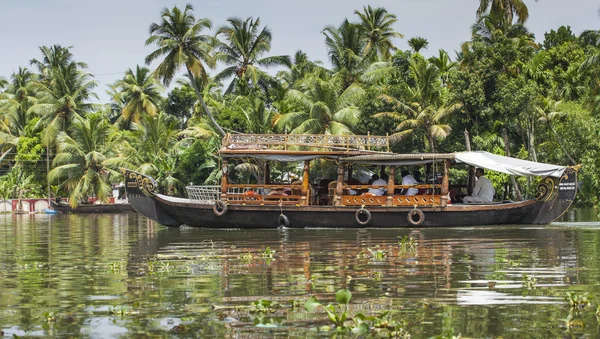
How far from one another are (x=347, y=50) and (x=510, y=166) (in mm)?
18214

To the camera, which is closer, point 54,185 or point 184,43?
point 184,43

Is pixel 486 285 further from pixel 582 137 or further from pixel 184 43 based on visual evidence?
pixel 184 43

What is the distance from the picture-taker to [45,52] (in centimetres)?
4756

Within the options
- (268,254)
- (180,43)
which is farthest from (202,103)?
(268,254)

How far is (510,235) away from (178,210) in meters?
8.23

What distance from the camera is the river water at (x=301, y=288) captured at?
256 inches

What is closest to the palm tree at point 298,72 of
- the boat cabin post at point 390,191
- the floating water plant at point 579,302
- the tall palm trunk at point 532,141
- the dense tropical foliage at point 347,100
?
the dense tropical foliage at point 347,100

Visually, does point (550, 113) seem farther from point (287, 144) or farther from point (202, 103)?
point (287, 144)

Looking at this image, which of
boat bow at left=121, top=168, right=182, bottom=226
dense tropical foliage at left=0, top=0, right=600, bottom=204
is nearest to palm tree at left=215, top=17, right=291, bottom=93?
dense tropical foliage at left=0, top=0, right=600, bottom=204

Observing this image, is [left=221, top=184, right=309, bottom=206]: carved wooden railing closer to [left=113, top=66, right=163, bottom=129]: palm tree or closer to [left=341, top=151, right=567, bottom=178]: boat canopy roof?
[left=341, top=151, right=567, bottom=178]: boat canopy roof

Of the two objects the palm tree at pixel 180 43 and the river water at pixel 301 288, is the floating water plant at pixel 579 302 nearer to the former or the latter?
the river water at pixel 301 288

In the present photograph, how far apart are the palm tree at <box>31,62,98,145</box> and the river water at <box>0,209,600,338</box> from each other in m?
30.9

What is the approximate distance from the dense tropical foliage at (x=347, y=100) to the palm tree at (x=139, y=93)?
0.08m

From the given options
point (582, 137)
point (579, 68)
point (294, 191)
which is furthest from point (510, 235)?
point (579, 68)
